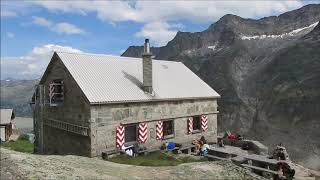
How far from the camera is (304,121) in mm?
39750

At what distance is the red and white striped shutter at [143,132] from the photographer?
22.3 m

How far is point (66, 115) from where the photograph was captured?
72.5ft

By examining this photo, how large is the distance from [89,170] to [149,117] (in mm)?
A: 9934

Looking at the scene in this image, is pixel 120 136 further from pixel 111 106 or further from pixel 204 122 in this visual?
pixel 204 122

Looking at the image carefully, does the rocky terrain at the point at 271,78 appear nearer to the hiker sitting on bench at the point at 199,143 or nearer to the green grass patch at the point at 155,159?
the hiker sitting on bench at the point at 199,143

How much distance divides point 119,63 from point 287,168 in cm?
1456

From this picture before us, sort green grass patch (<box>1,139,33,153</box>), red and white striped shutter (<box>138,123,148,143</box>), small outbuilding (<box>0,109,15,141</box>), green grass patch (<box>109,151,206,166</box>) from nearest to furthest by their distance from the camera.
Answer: green grass patch (<box>109,151,206,166</box>), red and white striped shutter (<box>138,123,148,143</box>), green grass patch (<box>1,139,33,153</box>), small outbuilding (<box>0,109,15,141</box>)

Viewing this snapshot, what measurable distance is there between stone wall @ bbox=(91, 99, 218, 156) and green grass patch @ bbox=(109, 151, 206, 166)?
3.98ft

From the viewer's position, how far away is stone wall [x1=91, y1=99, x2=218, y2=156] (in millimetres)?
19875

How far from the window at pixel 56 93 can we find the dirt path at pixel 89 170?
28.6 ft

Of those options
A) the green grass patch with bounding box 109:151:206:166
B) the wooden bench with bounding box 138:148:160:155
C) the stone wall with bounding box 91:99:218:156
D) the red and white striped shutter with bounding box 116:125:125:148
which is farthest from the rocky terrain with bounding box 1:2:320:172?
the red and white striped shutter with bounding box 116:125:125:148

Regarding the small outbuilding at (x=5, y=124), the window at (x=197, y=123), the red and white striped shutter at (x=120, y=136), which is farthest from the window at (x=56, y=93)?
the small outbuilding at (x=5, y=124)

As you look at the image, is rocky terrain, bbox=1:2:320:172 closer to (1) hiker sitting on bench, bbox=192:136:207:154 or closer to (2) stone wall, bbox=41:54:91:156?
(1) hiker sitting on bench, bbox=192:136:207:154

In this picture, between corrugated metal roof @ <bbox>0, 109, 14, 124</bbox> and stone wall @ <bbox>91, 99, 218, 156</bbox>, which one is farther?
corrugated metal roof @ <bbox>0, 109, 14, 124</bbox>
